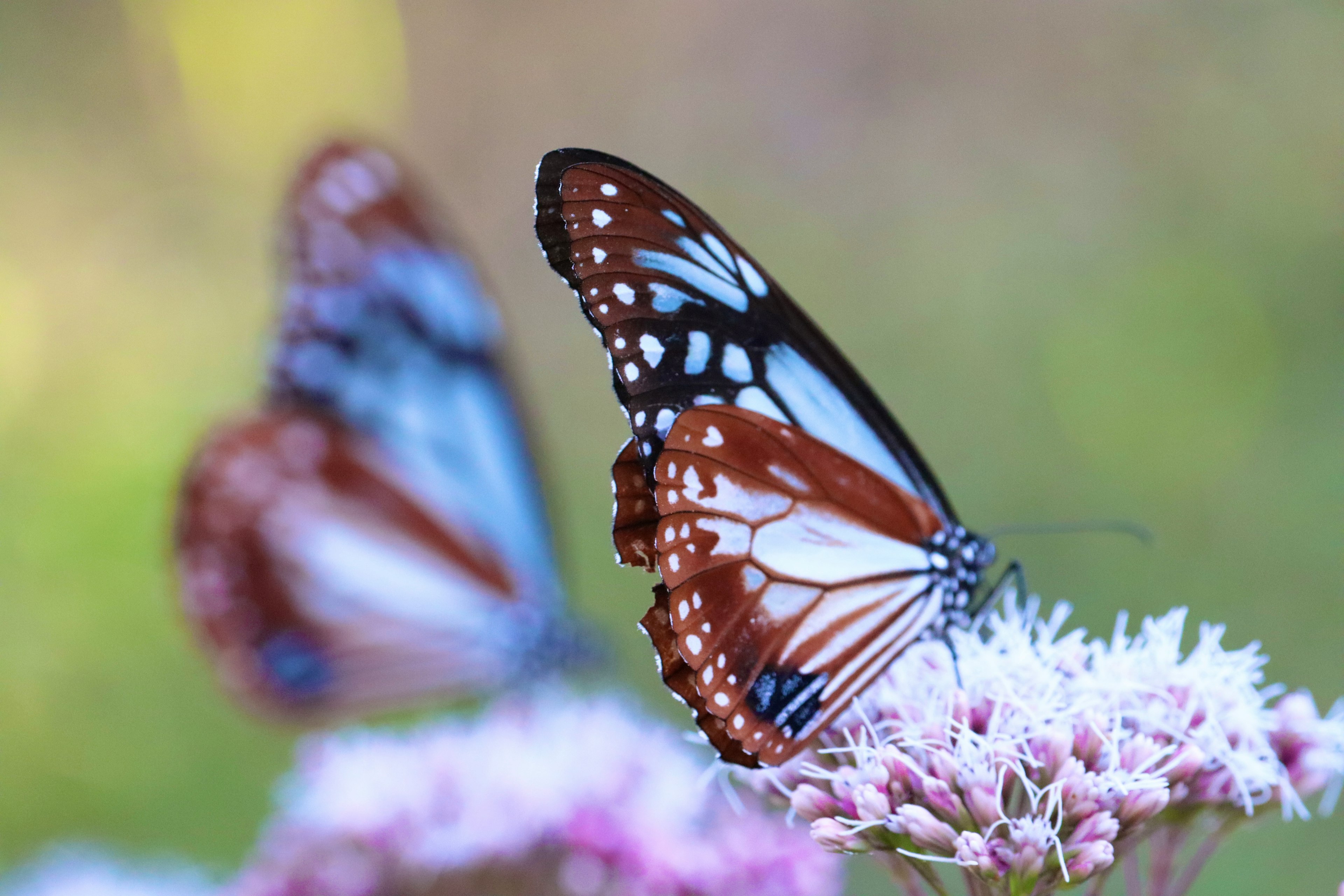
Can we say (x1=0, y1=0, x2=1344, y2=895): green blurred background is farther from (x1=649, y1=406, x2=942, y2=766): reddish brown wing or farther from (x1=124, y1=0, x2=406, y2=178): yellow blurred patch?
(x1=649, y1=406, x2=942, y2=766): reddish brown wing

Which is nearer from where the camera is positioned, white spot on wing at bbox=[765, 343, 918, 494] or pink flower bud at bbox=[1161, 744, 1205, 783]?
pink flower bud at bbox=[1161, 744, 1205, 783]

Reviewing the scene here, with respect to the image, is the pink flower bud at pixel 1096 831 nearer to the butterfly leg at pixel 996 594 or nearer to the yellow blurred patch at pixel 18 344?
the butterfly leg at pixel 996 594

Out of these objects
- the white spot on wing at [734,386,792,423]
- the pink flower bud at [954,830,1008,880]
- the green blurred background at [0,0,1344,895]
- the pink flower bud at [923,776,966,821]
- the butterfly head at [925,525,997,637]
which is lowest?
the pink flower bud at [954,830,1008,880]

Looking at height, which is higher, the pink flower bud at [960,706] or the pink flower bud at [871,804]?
the pink flower bud at [960,706]

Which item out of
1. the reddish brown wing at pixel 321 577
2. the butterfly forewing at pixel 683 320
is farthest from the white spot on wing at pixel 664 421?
the reddish brown wing at pixel 321 577

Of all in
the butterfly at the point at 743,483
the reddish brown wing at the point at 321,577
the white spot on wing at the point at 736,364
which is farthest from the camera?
the reddish brown wing at the point at 321,577

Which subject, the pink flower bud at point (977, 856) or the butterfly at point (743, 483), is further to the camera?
the butterfly at point (743, 483)

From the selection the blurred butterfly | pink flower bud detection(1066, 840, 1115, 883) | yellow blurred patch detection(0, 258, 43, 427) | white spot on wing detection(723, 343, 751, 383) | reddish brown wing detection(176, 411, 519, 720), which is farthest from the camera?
yellow blurred patch detection(0, 258, 43, 427)

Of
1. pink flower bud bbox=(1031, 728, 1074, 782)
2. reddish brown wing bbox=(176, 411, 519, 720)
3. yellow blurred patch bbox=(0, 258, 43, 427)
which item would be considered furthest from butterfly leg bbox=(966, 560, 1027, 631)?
yellow blurred patch bbox=(0, 258, 43, 427)
